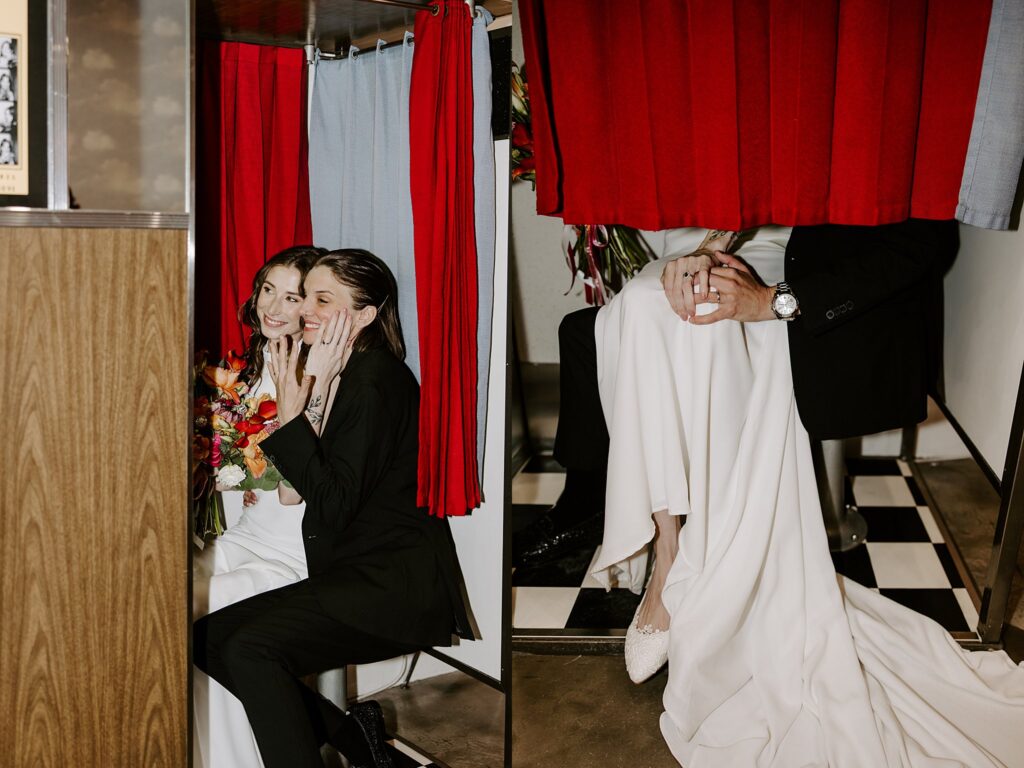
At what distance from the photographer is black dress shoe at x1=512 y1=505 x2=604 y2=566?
2.76 m

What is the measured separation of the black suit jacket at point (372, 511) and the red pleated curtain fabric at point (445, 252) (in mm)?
46

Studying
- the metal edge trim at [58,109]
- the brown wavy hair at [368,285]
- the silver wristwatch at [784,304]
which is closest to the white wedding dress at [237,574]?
the brown wavy hair at [368,285]

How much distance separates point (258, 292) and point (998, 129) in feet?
4.84

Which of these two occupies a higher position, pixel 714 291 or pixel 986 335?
pixel 714 291

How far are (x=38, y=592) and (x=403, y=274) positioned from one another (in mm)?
844

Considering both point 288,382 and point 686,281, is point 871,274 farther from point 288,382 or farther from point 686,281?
point 288,382

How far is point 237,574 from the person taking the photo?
1841 mm

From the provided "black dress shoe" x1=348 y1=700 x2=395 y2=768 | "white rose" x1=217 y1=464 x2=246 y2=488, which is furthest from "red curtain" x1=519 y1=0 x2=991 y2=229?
"black dress shoe" x1=348 y1=700 x2=395 y2=768

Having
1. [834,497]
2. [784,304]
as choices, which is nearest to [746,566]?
[784,304]

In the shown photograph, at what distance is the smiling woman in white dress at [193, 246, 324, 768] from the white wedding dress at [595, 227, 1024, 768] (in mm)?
789

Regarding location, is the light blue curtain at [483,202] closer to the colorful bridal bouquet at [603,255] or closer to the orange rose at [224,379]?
the orange rose at [224,379]

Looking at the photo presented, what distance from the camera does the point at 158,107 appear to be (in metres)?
1.54

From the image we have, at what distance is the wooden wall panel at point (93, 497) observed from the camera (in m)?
1.56

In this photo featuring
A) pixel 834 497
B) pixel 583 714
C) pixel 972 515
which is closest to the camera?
pixel 583 714
